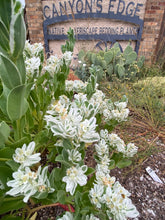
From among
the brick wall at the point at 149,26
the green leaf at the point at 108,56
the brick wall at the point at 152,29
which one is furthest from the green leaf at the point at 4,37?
the brick wall at the point at 152,29

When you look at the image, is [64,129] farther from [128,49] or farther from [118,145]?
[128,49]

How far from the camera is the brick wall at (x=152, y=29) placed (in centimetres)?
309

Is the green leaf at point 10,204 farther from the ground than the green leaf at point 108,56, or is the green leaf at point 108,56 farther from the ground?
the green leaf at point 10,204

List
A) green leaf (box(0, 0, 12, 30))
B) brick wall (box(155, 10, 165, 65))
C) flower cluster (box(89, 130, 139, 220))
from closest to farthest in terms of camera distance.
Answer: green leaf (box(0, 0, 12, 30)) < flower cluster (box(89, 130, 139, 220)) < brick wall (box(155, 10, 165, 65))

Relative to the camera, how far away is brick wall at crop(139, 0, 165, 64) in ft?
10.1

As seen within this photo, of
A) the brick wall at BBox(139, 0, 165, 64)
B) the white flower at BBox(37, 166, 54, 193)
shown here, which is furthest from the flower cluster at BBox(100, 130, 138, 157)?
the brick wall at BBox(139, 0, 165, 64)

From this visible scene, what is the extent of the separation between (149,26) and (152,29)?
79mm

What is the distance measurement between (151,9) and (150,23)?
0.22 metres

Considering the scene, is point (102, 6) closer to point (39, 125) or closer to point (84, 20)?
point (84, 20)

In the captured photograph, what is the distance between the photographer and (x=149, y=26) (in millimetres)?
3230

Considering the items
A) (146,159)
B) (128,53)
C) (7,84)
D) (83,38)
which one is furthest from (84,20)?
(7,84)

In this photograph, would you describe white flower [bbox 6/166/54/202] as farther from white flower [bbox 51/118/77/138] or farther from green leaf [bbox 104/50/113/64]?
green leaf [bbox 104/50/113/64]

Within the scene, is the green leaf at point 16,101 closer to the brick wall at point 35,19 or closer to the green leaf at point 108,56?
the green leaf at point 108,56

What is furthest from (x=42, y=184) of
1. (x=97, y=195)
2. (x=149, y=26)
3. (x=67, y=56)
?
(x=149, y=26)
